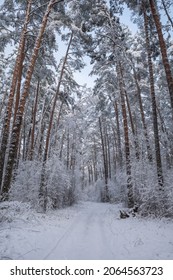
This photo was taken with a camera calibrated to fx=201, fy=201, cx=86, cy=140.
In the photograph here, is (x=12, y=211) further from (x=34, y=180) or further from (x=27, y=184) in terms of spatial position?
(x=34, y=180)

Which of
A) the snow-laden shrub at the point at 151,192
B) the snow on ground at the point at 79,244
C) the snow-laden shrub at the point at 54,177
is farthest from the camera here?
the snow-laden shrub at the point at 54,177

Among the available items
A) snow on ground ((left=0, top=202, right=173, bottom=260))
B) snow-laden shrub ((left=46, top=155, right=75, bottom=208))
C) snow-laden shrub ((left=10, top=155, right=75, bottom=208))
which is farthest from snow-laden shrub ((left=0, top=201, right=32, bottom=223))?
snow-laden shrub ((left=46, top=155, right=75, bottom=208))

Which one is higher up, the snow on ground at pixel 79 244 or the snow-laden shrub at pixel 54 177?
the snow-laden shrub at pixel 54 177

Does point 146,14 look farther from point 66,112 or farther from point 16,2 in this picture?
point 66,112

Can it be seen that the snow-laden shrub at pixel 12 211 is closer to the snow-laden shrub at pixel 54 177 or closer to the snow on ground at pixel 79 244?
the snow on ground at pixel 79 244

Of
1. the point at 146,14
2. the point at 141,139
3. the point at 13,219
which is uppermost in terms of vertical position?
the point at 146,14

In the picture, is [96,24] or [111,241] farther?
[96,24]

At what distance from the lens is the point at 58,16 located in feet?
37.0

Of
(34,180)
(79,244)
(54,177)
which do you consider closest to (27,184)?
(34,180)

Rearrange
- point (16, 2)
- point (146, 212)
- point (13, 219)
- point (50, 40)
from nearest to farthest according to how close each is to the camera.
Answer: point (13, 219) < point (146, 212) < point (16, 2) < point (50, 40)

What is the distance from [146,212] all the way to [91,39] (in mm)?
12176

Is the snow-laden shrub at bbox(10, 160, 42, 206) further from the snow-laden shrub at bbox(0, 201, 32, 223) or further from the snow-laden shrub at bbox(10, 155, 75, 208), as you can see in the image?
the snow-laden shrub at bbox(0, 201, 32, 223)

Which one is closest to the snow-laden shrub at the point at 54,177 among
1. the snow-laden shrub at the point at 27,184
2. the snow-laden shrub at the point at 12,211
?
the snow-laden shrub at the point at 27,184
